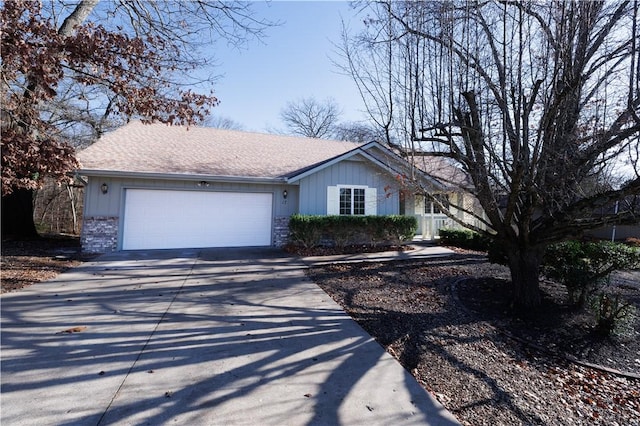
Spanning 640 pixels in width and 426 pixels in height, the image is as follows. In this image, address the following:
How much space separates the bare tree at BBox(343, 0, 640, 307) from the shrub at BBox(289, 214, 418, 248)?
5.61 m

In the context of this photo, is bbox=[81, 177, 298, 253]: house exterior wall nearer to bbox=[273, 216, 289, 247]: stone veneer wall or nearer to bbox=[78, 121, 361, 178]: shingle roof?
bbox=[78, 121, 361, 178]: shingle roof

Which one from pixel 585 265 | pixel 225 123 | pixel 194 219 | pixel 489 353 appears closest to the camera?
pixel 489 353

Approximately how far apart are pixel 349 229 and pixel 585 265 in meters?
6.87

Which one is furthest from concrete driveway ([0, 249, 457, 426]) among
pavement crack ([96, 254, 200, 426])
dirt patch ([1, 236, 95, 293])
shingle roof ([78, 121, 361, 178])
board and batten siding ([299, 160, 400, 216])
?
board and batten siding ([299, 160, 400, 216])

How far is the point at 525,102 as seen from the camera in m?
3.93

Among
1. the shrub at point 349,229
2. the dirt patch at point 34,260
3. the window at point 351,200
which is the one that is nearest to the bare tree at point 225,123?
the dirt patch at point 34,260

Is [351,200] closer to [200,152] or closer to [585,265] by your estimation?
[200,152]

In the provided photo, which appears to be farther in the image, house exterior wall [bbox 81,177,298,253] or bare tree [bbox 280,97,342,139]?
bare tree [bbox 280,97,342,139]

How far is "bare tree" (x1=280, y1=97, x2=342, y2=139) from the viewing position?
3059cm

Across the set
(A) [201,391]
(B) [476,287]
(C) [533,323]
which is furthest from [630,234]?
(A) [201,391]

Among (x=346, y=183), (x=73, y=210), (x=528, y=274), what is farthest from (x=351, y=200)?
(x=73, y=210)

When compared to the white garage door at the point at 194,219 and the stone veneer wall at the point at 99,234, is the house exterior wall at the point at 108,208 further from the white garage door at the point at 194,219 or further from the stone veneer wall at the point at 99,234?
the white garage door at the point at 194,219

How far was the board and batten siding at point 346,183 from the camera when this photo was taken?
1132cm

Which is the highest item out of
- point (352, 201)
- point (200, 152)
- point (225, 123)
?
point (225, 123)
